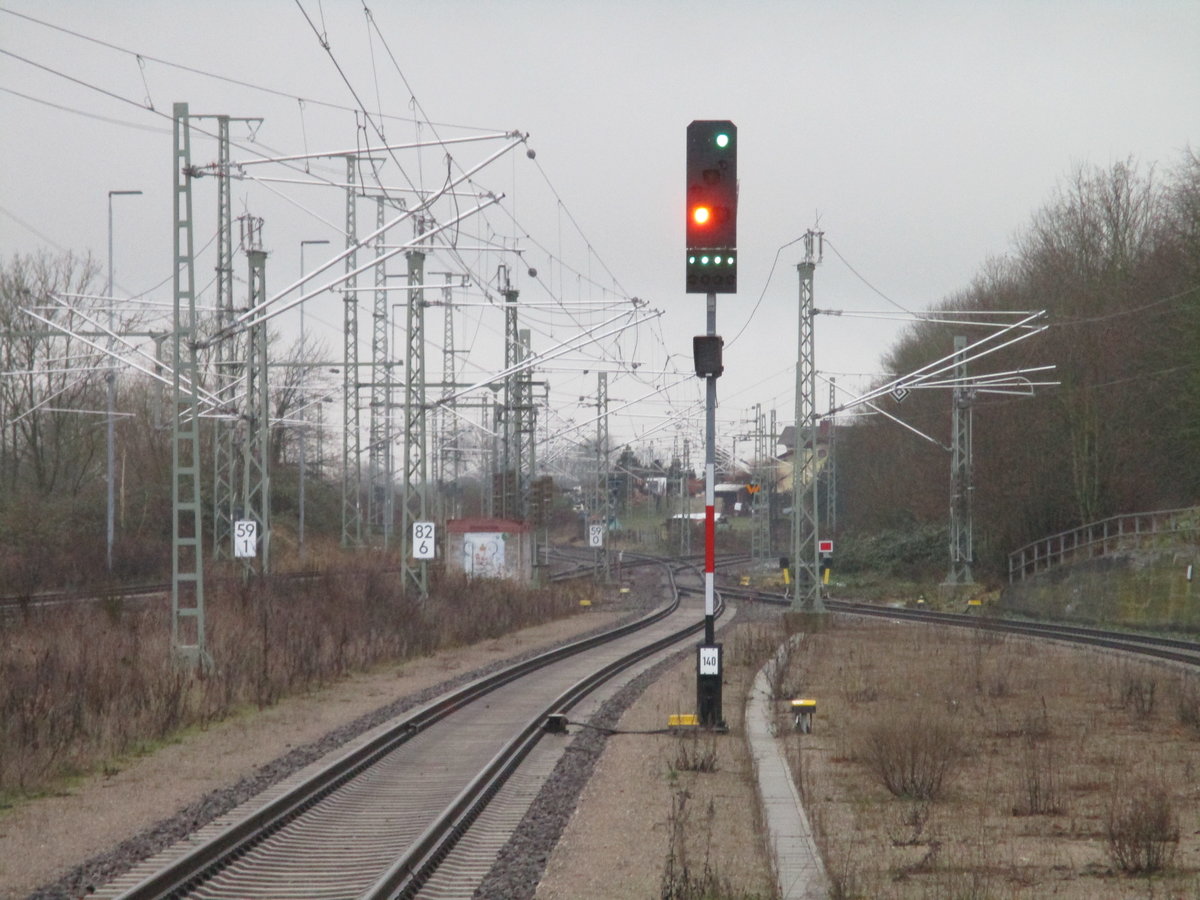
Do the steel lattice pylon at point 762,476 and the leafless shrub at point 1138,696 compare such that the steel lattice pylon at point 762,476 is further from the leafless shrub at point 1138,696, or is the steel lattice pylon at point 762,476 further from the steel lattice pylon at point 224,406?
the leafless shrub at point 1138,696

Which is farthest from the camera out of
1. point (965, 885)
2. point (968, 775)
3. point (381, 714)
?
point (381, 714)

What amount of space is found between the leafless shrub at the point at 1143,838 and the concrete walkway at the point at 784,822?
7.02 ft

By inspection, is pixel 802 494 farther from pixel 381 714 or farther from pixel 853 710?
pixel 381 714

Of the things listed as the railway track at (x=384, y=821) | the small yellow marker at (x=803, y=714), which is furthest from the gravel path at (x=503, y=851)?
the small yellow marker at (x=803, y=714)

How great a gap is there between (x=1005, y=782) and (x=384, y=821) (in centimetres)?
622

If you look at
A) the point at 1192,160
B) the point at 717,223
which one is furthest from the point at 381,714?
the point at 1192,160

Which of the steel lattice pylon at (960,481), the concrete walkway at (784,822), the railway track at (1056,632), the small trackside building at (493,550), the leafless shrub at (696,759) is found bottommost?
the railway track at (1056,632)

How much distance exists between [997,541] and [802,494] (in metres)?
21.3

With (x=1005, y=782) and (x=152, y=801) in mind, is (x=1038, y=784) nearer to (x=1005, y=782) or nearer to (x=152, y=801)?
(x=1005, y=782)

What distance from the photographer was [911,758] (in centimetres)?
1327

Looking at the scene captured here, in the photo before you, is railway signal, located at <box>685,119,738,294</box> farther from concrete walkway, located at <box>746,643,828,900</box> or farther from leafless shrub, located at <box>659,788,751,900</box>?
leafless shrub, located at <box>659,788,751,900</box>

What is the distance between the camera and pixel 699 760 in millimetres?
14844

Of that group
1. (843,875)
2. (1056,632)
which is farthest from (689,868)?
(1056,632)

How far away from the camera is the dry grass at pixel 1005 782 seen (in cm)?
979
